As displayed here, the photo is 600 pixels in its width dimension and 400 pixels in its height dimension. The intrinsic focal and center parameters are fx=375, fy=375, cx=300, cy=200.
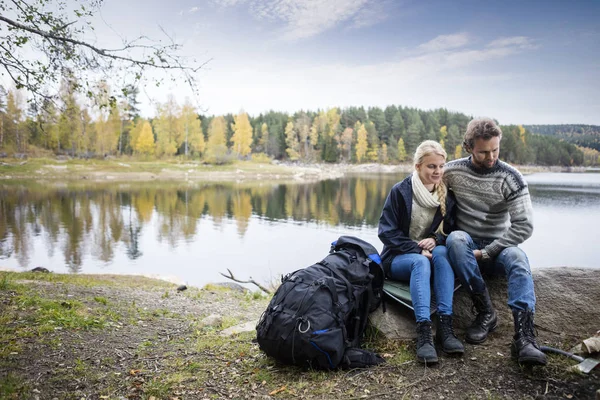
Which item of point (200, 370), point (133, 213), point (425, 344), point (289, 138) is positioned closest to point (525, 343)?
point (425, 344)

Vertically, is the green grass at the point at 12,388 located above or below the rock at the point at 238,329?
above

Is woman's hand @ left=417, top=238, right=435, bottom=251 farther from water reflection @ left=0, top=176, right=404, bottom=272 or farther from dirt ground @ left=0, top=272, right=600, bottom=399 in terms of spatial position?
water reflection @ left=0, top=176, right=404, bottom=272

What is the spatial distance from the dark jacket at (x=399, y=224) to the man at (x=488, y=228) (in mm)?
283

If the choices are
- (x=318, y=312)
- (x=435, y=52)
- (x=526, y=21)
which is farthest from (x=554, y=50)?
(x=435, y=52)

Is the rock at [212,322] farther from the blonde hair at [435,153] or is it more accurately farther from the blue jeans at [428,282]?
the blonde hair at [435,153]

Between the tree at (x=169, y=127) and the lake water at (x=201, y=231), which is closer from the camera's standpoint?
the lake water at (x=201, y=231)

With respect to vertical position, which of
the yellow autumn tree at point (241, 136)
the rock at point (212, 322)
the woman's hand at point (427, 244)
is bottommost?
the rock at point (212, 322)

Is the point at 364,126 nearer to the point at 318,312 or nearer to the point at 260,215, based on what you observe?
the point at 260,215

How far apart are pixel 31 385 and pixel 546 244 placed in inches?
878

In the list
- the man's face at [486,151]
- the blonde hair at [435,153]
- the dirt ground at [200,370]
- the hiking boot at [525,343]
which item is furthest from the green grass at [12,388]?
the man's face at [486,151]

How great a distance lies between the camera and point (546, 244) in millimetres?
19562

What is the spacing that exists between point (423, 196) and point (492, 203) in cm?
80

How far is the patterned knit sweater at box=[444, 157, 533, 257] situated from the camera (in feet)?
13.1

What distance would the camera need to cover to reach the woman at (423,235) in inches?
150
